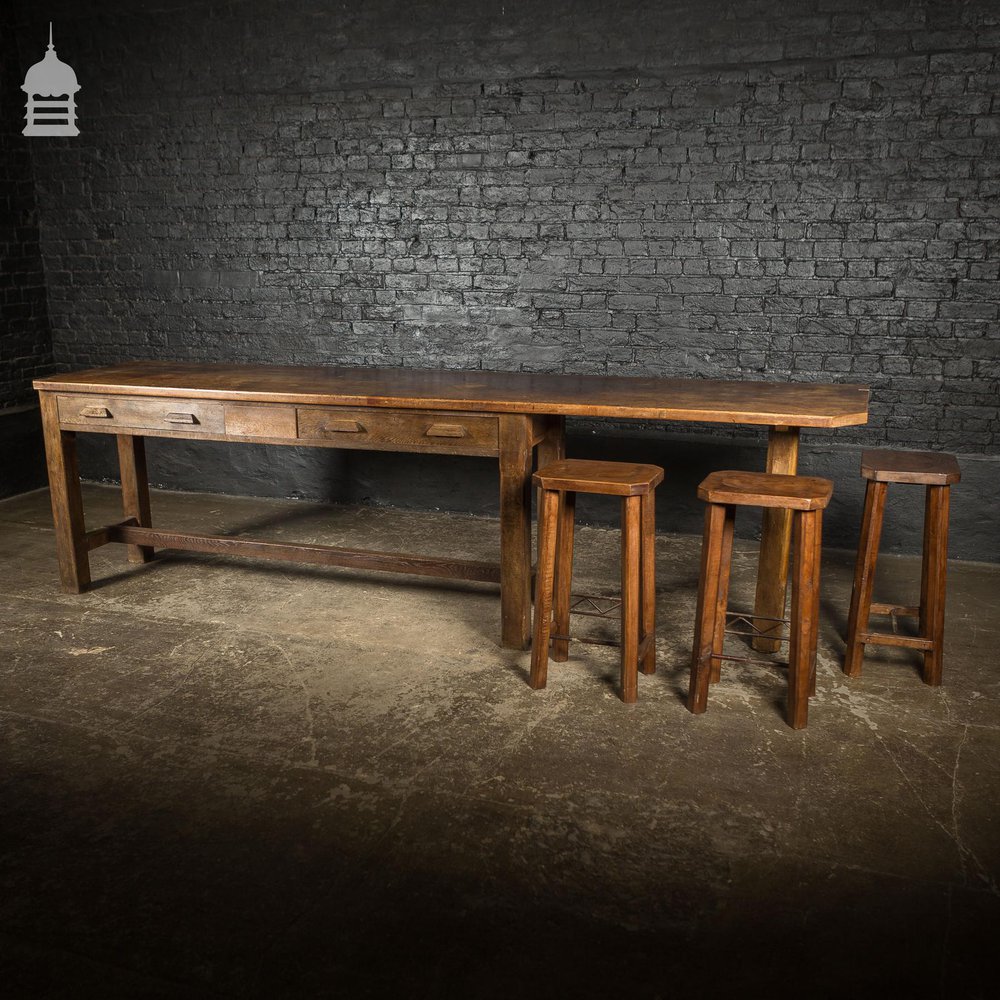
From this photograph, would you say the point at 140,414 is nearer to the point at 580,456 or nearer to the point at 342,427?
the point at 342,427

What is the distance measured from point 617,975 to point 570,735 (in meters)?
0.99

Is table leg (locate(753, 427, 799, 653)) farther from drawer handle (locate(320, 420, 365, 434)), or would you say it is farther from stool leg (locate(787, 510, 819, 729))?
drawer handle (locate(320, 420, 365, 434))

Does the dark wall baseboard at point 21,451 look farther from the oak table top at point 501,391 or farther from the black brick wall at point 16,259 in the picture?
the oak table top at point 501,391

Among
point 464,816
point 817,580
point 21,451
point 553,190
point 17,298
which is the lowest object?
point 464,816

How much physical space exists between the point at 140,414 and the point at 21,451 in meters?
2.61

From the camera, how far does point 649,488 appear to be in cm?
302

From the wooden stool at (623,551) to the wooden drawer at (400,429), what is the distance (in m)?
0.35

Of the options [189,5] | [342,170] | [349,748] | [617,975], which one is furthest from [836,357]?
[189,5]

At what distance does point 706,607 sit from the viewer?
299 cm

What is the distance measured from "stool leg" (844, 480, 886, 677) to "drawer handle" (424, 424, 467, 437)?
1.42 metres

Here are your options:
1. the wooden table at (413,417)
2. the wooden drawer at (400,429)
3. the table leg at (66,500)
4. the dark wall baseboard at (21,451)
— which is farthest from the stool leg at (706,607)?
the dark wall baseboard at (21,451)

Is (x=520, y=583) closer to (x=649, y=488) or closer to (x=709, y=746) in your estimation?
(x=649, y=488)

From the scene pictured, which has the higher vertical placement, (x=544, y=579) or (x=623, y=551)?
(x=623, y=551)

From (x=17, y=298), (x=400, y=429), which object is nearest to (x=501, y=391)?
(x=400, y=429)
